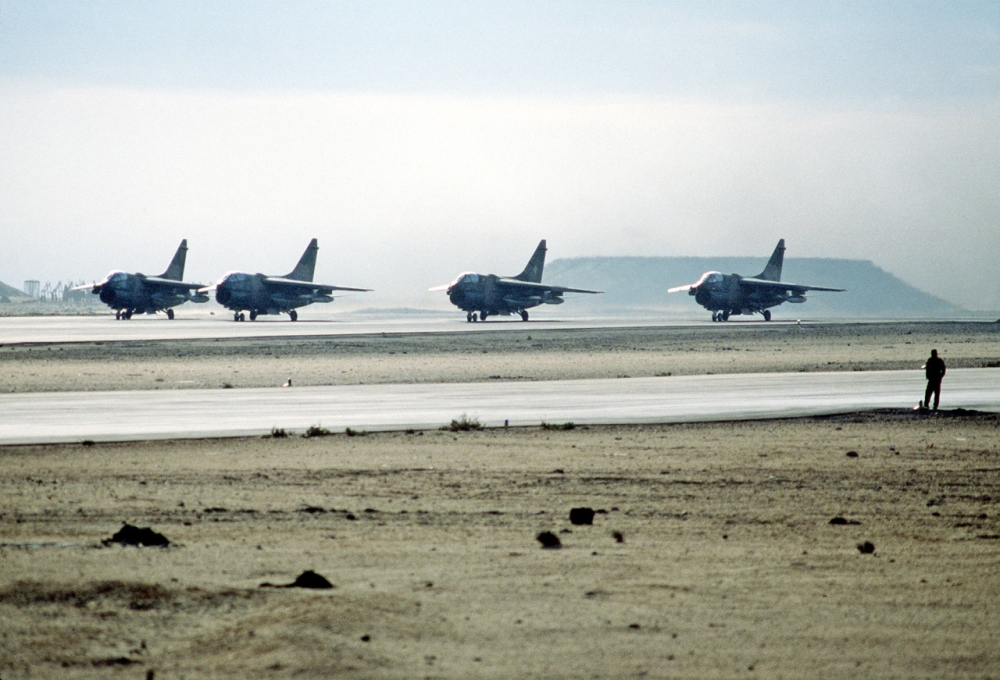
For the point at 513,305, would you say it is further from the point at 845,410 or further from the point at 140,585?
the point at 140,585

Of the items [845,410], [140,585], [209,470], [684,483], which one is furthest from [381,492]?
[845,410]

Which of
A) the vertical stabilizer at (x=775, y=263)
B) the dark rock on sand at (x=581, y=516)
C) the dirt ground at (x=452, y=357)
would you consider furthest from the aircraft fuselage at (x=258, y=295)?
the dark rock on sand at (x=581, y=516)

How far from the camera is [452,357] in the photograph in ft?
162

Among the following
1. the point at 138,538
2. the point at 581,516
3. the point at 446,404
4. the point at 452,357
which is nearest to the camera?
the point at 138,538

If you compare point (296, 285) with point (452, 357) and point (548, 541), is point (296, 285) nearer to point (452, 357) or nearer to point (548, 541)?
point (452, 357)

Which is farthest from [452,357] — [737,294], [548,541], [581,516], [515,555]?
[737,294]

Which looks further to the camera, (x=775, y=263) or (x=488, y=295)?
(x=775, y=263)

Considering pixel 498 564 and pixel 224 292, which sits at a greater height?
pixel 224 292

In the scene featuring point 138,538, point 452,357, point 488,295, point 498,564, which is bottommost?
point 138,538

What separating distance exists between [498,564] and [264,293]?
81674 mm

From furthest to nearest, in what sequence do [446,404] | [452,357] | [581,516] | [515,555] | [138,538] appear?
[452,357]
[446,404]
[581,516]
[138,538]
[515,555]

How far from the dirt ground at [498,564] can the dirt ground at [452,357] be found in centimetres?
1946

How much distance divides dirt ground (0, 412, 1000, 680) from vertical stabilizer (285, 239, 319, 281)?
7859cm

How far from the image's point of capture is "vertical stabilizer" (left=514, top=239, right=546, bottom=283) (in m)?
98.1
